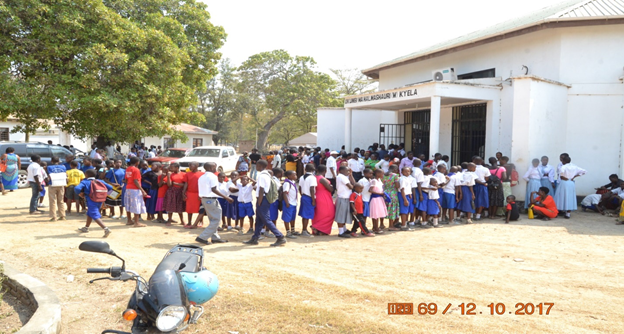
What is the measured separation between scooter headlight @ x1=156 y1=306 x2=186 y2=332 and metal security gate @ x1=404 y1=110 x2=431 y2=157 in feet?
48.8

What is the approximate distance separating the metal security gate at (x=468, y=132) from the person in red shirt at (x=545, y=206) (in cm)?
373

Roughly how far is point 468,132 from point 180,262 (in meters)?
13.2

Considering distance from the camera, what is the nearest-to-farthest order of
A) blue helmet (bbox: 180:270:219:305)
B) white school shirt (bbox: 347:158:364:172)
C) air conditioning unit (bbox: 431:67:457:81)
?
blue helmet (bbox: 180:270:219:305) < white school shirt (bbox: 347:158:364:172) < air conditioning unit (bbox: 431:67:457:81)

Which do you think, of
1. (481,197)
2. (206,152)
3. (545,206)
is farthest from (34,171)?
(545,206)

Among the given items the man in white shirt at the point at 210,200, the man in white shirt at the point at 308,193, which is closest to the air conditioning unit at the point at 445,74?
the man in white shirt at the point at 308,193

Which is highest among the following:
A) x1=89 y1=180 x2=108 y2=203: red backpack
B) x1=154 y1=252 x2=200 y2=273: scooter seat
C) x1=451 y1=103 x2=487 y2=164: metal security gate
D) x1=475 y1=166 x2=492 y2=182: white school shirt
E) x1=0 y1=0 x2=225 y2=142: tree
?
x1=0 y1=0 x2=225 y2=142: tree

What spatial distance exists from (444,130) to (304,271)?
12.1m

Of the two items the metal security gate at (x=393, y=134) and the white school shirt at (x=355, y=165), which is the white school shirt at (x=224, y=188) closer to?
the white school shirt at (x=355, y=165)

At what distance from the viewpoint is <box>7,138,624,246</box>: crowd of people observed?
8.15 m

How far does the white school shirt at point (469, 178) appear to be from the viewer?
33.1 ft

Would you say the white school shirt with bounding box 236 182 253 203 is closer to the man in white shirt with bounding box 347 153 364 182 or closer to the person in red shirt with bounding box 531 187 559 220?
the man in white shirt with bounding box 347 153 364 182

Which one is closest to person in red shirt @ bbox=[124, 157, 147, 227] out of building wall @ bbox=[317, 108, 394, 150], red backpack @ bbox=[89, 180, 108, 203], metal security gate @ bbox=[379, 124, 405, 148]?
red backpack @ bbox=[89, 180, 108, 203]

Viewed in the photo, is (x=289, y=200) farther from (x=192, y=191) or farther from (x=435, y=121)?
(x=435, y=121)

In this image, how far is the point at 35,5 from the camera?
14.2 meters
